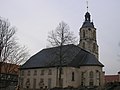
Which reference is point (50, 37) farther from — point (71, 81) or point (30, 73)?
point (30, 73)

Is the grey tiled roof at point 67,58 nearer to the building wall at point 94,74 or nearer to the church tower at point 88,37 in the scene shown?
the building wall at point 94,74

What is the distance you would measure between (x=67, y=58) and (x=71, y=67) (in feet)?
9.53

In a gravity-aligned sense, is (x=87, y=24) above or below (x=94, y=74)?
above

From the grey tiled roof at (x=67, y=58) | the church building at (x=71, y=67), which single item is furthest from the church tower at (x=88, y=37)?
the grey tiled roof at (x=67, y=58)

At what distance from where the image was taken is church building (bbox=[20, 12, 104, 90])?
178 feet

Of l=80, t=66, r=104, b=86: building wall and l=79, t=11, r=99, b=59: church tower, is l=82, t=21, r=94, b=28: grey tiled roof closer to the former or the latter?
l=79, t=11, r=99, b=59: church tower

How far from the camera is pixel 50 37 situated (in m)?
48.2

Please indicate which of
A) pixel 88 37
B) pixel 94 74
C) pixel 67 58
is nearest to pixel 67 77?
pixel 67 58

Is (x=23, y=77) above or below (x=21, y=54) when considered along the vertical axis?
below

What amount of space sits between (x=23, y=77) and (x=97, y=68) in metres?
21.5

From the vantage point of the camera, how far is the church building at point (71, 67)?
178 ft

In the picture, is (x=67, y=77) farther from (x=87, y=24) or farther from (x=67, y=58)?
(x=87, y=24)

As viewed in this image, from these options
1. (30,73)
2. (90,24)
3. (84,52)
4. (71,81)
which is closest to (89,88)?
(71,81)

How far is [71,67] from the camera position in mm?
54812
